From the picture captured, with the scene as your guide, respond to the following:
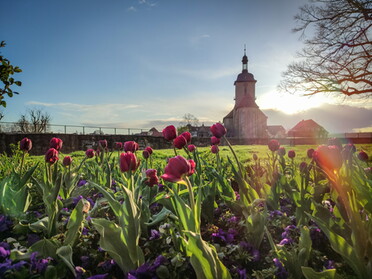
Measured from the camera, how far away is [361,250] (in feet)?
4.16

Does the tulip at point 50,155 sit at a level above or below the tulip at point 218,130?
below

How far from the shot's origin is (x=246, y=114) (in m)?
48.3

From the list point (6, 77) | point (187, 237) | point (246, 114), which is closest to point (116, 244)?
point (187, 237)

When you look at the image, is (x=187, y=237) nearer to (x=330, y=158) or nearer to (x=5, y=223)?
(x=330, y=158)

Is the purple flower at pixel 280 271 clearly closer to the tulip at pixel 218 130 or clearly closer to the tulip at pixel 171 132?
the tulip at pixel 218 130

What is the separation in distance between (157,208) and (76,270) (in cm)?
123

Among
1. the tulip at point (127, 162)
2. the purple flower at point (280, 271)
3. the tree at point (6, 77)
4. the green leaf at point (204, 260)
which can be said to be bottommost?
the purple flower at point (280, 271)

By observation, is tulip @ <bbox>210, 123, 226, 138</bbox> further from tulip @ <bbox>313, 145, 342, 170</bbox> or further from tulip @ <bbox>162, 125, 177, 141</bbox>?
tulip @ <bbox>313, 145, 342, 170</bbox>

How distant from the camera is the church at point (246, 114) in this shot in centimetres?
4831

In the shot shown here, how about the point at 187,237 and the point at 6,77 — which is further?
the point at 6,77

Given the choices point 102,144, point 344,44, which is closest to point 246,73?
point 344,44

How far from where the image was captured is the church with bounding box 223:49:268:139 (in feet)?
159

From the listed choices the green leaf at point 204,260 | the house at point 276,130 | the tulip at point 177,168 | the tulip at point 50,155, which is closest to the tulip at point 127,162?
the tulip at point 177,168

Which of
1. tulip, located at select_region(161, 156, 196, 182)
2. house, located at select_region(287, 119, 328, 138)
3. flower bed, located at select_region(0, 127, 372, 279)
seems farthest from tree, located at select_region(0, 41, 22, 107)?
house, located at select_region(287, 119, 328, 138)
